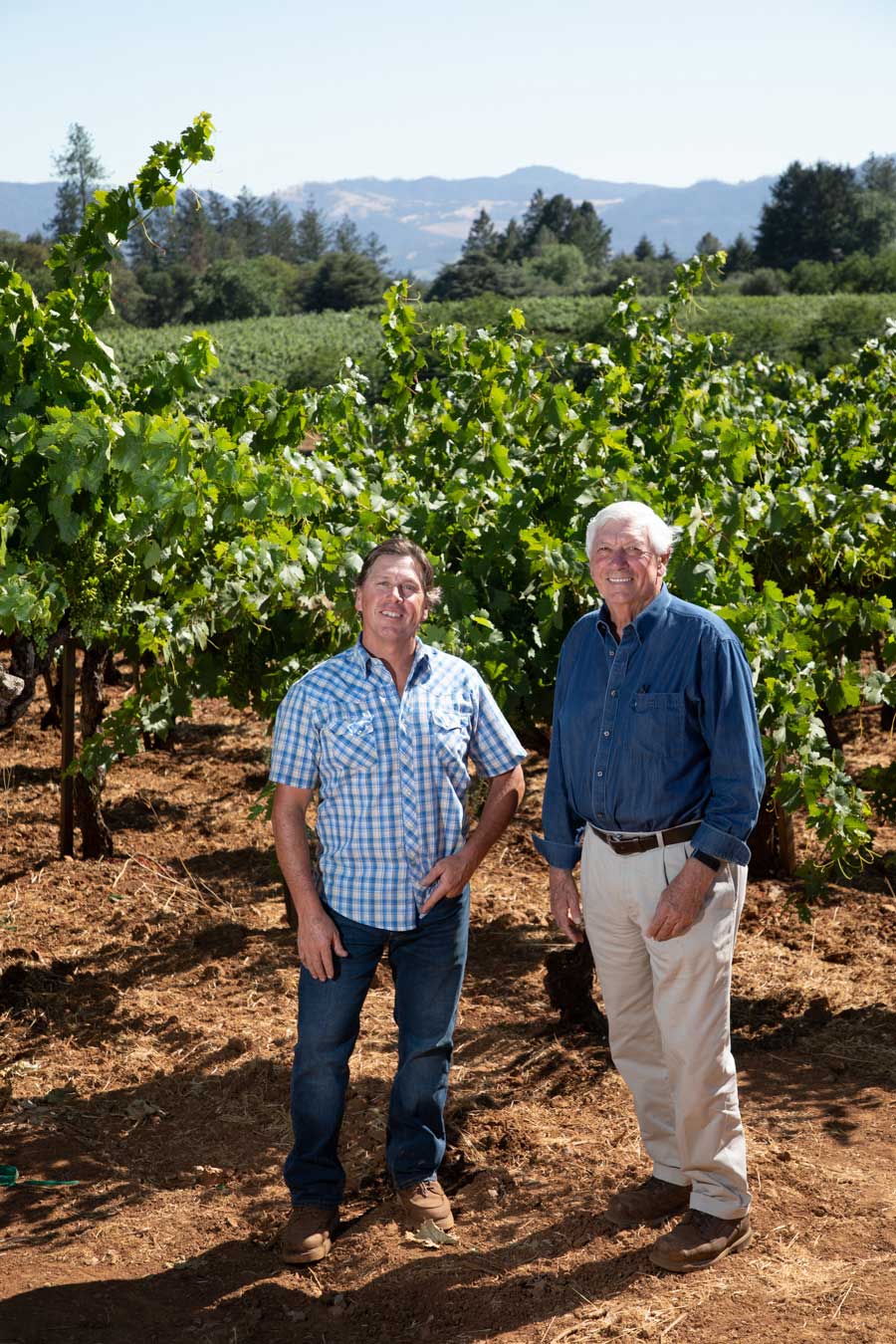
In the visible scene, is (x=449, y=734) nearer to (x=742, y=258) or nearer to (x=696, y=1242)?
(x=696, y=1242)

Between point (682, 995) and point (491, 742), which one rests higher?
point (491, 742)

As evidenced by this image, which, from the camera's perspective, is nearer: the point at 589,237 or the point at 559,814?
the point at 559,814

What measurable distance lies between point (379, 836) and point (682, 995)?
74cm

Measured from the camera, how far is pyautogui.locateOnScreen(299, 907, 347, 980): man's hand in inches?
112

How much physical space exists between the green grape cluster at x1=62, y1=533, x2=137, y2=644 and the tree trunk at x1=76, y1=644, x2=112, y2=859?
128 centimetres

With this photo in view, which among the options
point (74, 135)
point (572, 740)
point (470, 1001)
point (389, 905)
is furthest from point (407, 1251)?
point (74, 135)

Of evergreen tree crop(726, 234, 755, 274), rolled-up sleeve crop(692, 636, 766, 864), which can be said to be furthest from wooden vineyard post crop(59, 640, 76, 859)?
evergreen tree crop(726, 234, 755, 274)

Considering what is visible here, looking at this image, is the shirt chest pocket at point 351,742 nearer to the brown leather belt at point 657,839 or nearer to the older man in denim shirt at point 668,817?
the older man in denim shirt at point 668,817

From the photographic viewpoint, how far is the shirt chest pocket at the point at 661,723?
9.03ft

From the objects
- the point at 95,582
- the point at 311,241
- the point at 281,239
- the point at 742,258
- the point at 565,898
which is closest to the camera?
the point at 565,898

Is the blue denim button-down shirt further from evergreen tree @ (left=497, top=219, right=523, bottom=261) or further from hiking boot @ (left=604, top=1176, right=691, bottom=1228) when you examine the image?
evergreen tree @ (left=497, top=219, right=523, bottom=261)

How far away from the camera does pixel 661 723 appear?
275 cm

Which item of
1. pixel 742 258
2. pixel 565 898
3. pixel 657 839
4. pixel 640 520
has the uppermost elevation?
pixel 742 258

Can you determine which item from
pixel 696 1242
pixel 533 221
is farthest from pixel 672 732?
pixel 533 221
